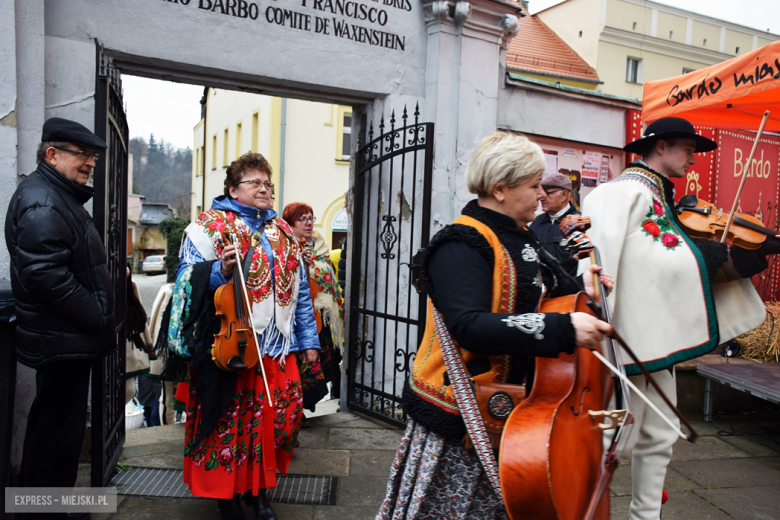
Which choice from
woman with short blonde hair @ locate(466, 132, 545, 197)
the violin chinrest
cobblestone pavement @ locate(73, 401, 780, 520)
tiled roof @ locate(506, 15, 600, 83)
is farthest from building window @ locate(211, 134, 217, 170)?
woman with short blonde hair @ locate(466, 132, 545, 197)

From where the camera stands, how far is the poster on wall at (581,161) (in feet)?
19.6

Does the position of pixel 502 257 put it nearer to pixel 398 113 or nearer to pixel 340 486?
pixel 340 486

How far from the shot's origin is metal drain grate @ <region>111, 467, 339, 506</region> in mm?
3670

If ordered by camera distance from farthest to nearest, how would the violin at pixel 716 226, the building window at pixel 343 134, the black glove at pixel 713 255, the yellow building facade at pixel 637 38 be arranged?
the yellow building facade at pixel 637 38 < the building window at pixel 343 134 < the violin at pixel 716 226 < the black glove at pixel 713 255

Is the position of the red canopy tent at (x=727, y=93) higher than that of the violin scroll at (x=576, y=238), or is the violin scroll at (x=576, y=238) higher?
the red canopy tent at (x=727, y=93)

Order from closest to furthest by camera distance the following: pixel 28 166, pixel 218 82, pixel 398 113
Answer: pixel 28 166, pixel 218 82, pixel 398 113

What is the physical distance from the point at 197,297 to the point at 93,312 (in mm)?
486

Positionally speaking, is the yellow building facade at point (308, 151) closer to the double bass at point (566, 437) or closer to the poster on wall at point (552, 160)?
the poster on wall at point (552, 160)

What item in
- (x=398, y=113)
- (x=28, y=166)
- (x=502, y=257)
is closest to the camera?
(x=502, y=257)

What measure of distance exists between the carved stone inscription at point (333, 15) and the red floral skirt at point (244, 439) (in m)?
2.63

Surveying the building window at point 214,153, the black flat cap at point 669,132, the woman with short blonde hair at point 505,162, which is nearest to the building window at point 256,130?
the building window at point 214,153

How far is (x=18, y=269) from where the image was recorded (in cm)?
281

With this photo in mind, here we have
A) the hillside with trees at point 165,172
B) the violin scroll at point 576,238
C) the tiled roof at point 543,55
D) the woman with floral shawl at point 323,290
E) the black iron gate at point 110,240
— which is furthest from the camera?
the hillside with trees at point 165,172

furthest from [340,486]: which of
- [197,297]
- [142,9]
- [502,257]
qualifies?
[142,9]
